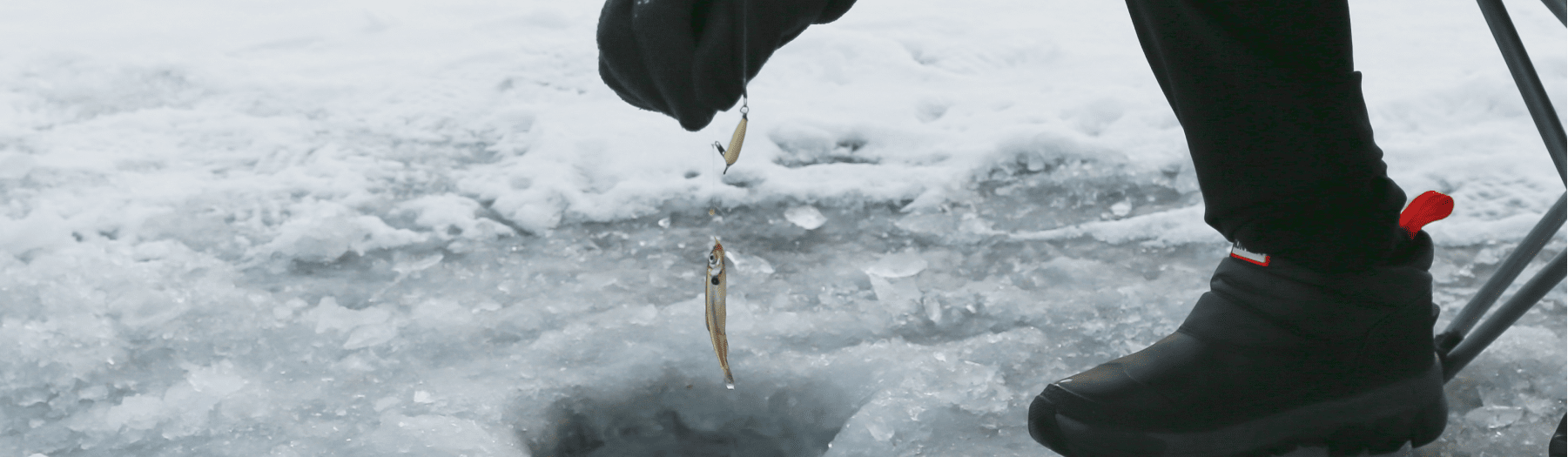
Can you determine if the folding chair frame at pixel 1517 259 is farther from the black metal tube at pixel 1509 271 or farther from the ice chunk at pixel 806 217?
the ice chunk at pixel 806 217

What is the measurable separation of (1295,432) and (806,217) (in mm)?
964

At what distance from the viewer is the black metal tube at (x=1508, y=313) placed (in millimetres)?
1104

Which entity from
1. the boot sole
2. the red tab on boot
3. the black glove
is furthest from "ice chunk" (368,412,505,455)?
the red tab on boot

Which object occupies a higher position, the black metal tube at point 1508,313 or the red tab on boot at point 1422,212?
the red tab on boot at point 1422,212

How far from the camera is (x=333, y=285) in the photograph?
64.4 inches

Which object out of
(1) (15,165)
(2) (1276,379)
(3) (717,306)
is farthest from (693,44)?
(1) (15,165)

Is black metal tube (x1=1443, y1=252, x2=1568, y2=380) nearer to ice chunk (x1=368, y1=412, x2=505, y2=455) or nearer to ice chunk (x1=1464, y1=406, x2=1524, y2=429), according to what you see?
ice chunk (x1=1464, y1=406, x2=1524, y2=429)

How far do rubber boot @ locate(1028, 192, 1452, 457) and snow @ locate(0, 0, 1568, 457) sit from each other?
0.44ft

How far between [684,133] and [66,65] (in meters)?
1.61

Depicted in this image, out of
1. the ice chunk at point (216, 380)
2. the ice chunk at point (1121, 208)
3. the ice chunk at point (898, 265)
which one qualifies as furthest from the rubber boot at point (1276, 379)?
the ice chunk at point (216, 380)

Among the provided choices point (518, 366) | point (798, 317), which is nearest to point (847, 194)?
point (798, 317)

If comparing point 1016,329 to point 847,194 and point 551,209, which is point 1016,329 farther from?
point 551,209

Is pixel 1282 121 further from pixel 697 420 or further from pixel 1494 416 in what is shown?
pixel 697 420

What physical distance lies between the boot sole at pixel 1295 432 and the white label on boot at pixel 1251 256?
15 centimetres
